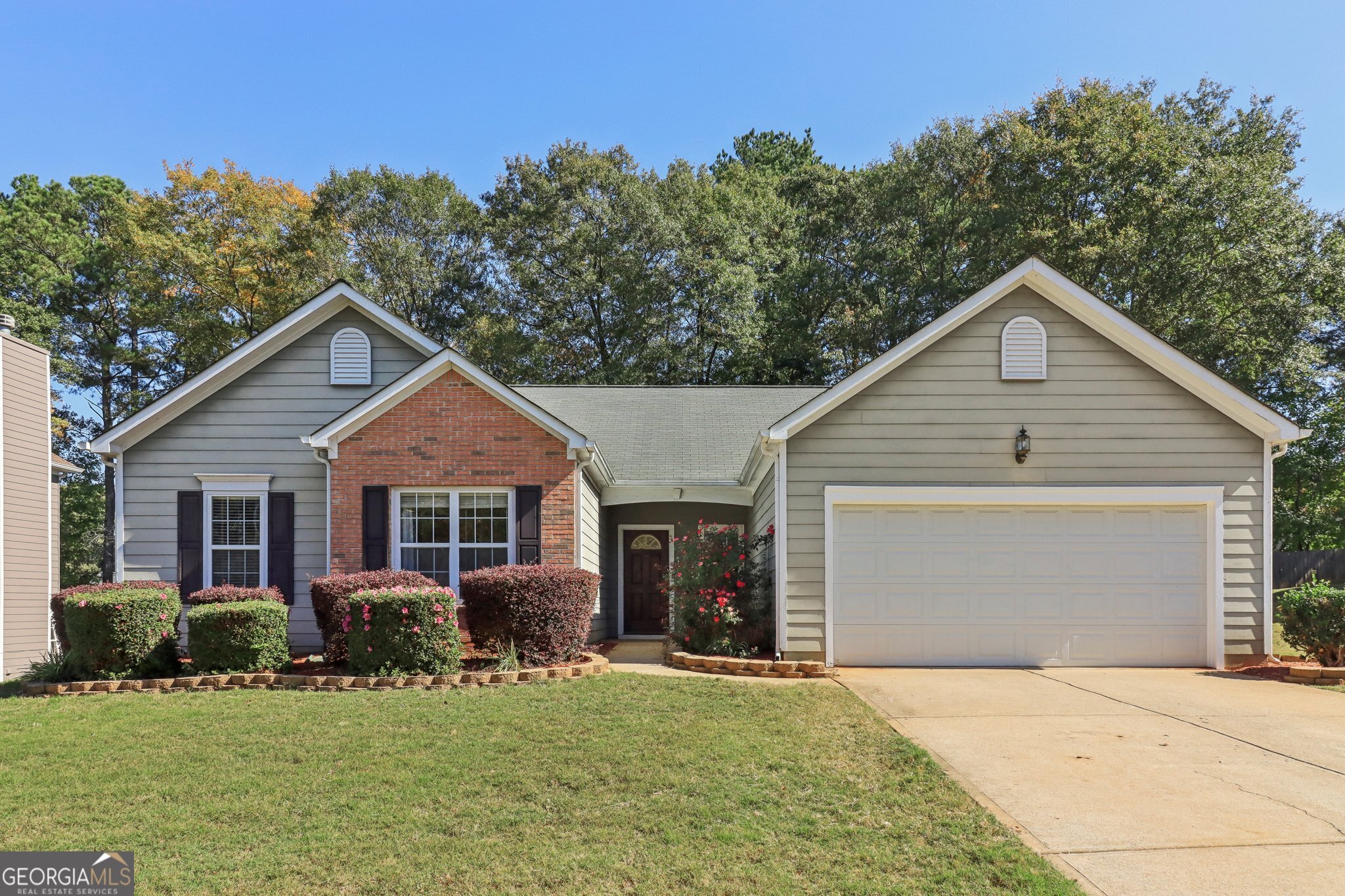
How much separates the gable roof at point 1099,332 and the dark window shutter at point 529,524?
3.45 meters

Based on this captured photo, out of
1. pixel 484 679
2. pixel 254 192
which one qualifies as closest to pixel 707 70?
pixel 484 679

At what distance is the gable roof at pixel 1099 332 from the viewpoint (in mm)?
11547

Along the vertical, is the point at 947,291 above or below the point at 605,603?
above

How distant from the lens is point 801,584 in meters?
11.6

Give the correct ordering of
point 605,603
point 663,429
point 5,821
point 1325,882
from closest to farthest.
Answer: point 1325,882 < point 5,821 < point 605,603 < point 663,429

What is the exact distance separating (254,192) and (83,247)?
23.7 feet

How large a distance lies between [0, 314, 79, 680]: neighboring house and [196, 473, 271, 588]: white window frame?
3113 millimetres

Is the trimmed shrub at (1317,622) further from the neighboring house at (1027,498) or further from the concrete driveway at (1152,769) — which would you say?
the concrete driveway at (1152,769)

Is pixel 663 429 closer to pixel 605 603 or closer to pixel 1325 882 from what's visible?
pixel 605 603

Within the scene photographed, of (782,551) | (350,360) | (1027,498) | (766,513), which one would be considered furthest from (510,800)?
(350,360)

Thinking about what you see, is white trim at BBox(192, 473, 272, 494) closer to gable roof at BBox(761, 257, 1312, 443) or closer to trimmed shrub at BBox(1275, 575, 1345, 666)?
gable roof at BBox(761, 257, 1312, 443)

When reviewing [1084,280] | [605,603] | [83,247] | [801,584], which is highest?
[83,247]

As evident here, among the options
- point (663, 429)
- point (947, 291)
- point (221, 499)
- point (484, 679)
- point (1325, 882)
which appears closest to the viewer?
point (1325, 882)

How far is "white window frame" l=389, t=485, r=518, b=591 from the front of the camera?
12.9m
